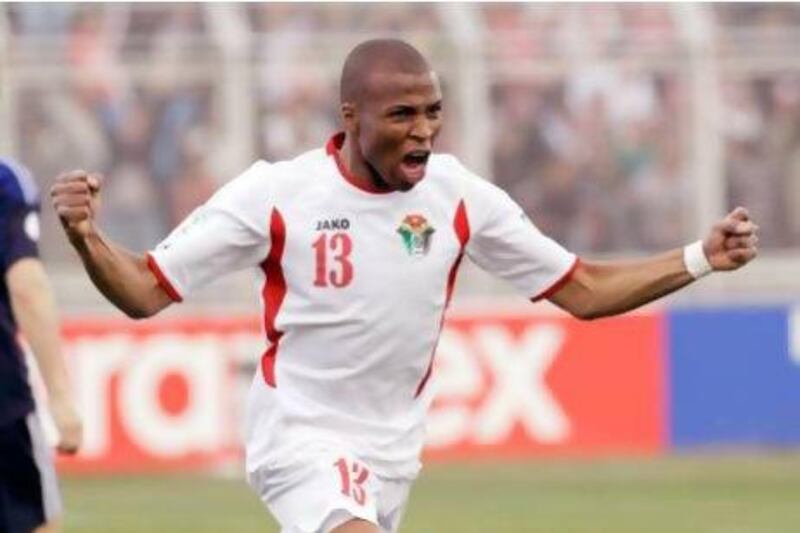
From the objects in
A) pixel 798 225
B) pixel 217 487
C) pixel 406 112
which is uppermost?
pixel 406 112

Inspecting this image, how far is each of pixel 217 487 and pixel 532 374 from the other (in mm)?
2736

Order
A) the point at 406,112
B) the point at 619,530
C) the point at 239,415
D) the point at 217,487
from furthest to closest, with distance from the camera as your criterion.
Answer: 1. the point at 239,415
2. the point at 217,487
3. the point at 619,530
4. the point at 406,112

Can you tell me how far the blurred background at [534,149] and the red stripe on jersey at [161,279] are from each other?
10.8m

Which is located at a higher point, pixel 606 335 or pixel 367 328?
pixel 367 328

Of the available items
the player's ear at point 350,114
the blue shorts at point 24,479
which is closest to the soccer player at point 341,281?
the player's ear at point 350,114

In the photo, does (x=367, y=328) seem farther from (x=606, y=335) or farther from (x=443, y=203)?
(x=606, y=335)

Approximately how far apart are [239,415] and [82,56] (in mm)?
2729

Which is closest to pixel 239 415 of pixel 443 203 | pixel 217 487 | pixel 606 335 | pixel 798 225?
pixel 217 487

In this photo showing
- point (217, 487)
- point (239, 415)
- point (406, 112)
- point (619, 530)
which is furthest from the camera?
point (239, 415)

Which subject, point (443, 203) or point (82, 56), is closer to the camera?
point (443, 203)

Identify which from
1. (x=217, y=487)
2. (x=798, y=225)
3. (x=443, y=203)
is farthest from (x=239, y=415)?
(x=443, y=203)

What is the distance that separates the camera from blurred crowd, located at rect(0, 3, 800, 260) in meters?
19.6

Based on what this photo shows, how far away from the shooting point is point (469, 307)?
65.5 ft

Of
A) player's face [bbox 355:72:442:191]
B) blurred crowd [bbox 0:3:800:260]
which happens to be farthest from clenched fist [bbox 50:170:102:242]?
blurred crowd [bbox 0:3:800:260]
